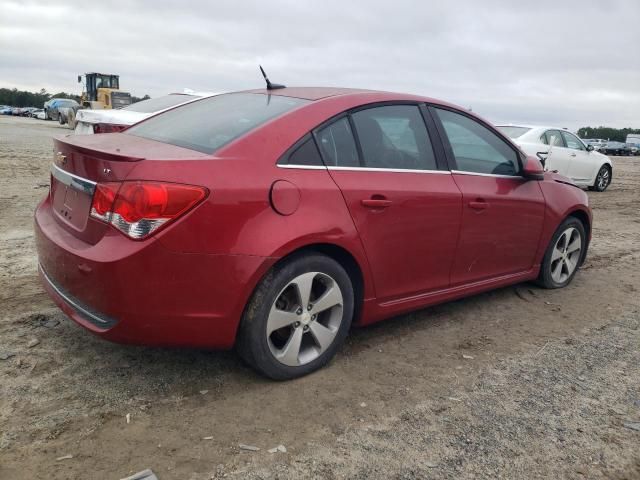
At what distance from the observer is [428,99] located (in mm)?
3852

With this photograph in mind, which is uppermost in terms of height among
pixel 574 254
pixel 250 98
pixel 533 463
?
pixel 250 98

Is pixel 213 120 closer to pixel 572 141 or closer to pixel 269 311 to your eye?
pixel 269 311

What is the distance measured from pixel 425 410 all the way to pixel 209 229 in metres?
1.40

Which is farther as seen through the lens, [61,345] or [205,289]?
[61,345]

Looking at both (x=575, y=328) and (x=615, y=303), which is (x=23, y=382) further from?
(x=615, y=303)

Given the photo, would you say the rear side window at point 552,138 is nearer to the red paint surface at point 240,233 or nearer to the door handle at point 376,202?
the red paint surface at point 240,233

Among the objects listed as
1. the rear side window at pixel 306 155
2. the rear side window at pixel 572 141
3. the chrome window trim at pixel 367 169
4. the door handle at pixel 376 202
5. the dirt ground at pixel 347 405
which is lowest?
the dirt ground at pixel 347 405

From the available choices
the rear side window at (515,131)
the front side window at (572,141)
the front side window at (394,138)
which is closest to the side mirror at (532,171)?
the front side window at (394,138)

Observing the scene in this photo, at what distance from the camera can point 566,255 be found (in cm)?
505

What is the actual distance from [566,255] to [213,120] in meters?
3.43

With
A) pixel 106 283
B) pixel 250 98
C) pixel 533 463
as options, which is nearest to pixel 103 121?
pixel 250 98

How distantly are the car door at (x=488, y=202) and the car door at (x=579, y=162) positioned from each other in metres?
8.97

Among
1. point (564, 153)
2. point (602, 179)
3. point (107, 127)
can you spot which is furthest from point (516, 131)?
point (107, 127)

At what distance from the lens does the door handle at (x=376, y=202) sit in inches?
125
